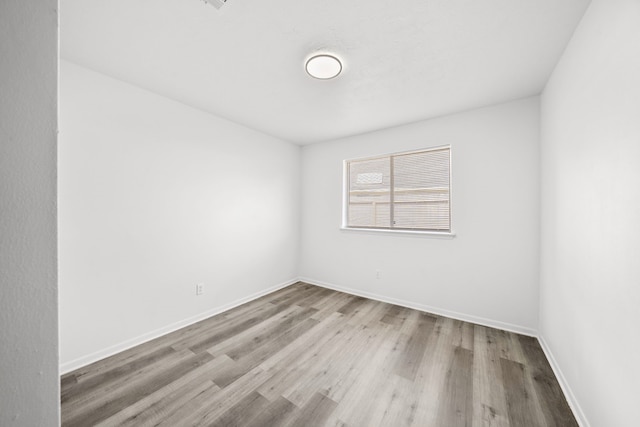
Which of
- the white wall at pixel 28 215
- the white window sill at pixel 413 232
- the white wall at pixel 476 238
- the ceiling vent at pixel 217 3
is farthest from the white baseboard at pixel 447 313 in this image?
the ceiling vent at pixel 217 3

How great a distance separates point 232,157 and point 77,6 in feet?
5.91

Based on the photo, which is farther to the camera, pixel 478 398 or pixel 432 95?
pixel 432 95

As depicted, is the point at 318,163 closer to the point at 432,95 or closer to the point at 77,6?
the point at 432,95

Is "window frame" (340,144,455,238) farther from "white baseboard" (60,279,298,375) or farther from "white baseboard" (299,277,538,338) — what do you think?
"white baseboard" (60,279,298,375)

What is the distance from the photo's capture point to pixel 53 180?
519 millimetres

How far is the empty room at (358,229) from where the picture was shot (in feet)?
3.27

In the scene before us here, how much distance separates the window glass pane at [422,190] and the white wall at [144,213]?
200cm

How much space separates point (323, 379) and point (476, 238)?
2197 millimetres

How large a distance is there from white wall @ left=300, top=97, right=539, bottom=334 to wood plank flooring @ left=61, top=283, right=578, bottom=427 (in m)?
0.35

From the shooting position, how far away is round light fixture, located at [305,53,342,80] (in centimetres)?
182

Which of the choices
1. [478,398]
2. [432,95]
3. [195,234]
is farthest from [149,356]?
[432,95]

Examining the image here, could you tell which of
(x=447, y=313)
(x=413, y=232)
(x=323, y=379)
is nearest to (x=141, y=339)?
(x=323, y=379)

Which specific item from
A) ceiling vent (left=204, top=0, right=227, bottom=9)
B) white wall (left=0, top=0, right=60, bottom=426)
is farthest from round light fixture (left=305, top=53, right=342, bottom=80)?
white wall (left=0, top=0, right=60, bottom=426)

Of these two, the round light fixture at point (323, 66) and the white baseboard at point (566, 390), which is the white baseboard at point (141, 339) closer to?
the round light fixture at point (323, 66)
